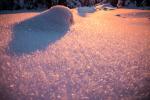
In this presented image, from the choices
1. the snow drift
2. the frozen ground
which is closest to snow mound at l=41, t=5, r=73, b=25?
the snow drift

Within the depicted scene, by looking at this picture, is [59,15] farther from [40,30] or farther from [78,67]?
[78,67]

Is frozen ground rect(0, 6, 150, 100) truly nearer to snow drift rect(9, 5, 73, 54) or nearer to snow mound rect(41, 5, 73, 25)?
snow drift rect(9, 5, 73, 54)

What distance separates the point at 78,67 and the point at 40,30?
2.48 metres

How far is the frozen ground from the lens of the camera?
2.93 meters

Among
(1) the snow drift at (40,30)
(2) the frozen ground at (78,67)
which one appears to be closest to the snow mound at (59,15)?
(1) the snow drift at (40,30)

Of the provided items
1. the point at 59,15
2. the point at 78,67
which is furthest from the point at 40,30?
the point at 78,67

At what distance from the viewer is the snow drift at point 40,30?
458 centimetres

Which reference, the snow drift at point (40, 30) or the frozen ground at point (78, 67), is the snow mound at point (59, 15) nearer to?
the snow drift at point (40, 30)

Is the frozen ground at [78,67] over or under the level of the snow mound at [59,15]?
under

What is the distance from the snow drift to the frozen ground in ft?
0.18

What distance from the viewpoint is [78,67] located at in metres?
3.64

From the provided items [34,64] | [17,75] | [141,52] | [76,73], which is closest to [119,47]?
[141,52]

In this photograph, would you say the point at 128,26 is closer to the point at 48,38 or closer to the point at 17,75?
the point at 48,38

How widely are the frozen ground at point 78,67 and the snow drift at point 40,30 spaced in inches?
2.2
